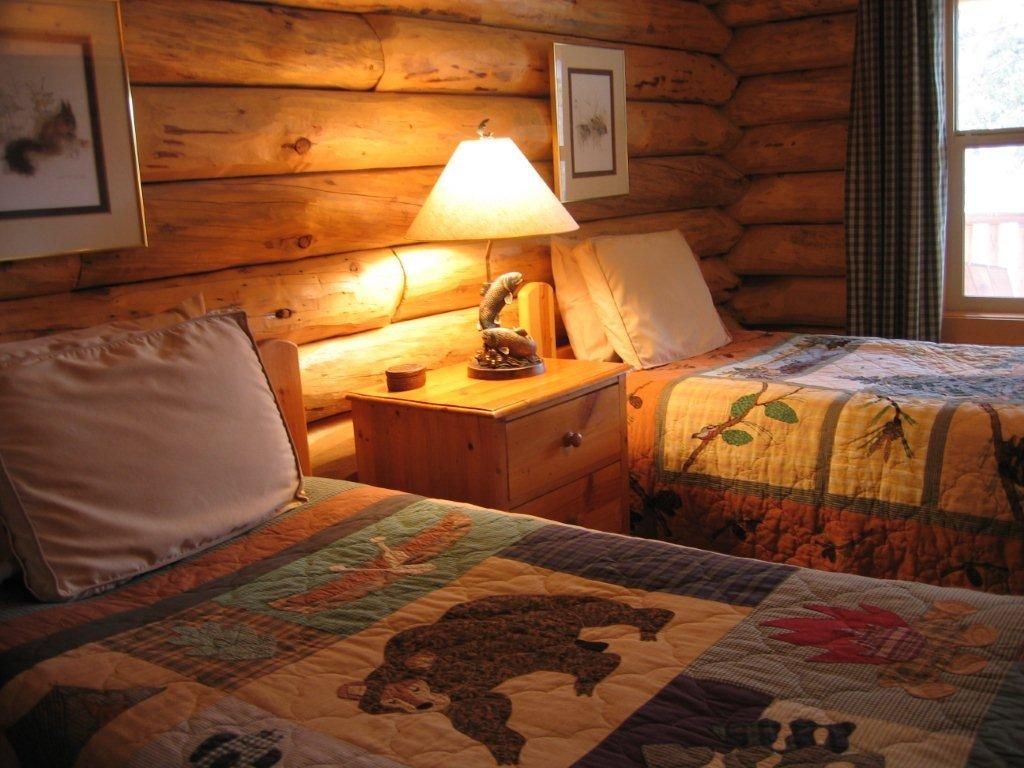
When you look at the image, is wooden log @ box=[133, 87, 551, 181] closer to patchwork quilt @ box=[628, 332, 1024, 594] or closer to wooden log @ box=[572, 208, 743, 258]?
wooden log @ box=[572, 208, 743, 258]

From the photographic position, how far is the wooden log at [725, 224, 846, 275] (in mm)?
4340

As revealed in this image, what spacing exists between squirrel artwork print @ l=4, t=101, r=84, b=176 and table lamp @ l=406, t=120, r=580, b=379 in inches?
33.6

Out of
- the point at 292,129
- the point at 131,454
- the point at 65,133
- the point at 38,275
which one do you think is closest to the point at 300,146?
the point at 292,129

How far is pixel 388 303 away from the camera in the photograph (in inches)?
109

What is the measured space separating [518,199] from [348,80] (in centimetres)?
51

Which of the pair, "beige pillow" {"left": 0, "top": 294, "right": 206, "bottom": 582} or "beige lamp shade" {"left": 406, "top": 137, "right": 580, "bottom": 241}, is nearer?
"beige pillow" {"left": 0, "top": 294, "right": 206, "bottom": 582}

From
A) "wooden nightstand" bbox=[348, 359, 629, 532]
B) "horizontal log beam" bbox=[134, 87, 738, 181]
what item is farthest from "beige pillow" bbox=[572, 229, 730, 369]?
"wooden nightstand" bbox=[348, 359, 629, 532]

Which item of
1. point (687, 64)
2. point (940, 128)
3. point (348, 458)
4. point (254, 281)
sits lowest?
point (348, 458)

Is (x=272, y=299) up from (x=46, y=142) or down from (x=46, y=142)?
down

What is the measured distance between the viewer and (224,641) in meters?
1.44

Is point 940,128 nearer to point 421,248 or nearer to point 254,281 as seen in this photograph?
point 421,248

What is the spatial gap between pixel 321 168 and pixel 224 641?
1.44 meters

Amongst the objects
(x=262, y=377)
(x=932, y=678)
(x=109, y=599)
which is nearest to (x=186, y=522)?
(x=109, y=599)

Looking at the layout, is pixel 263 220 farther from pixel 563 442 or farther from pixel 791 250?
pixel 791 250
